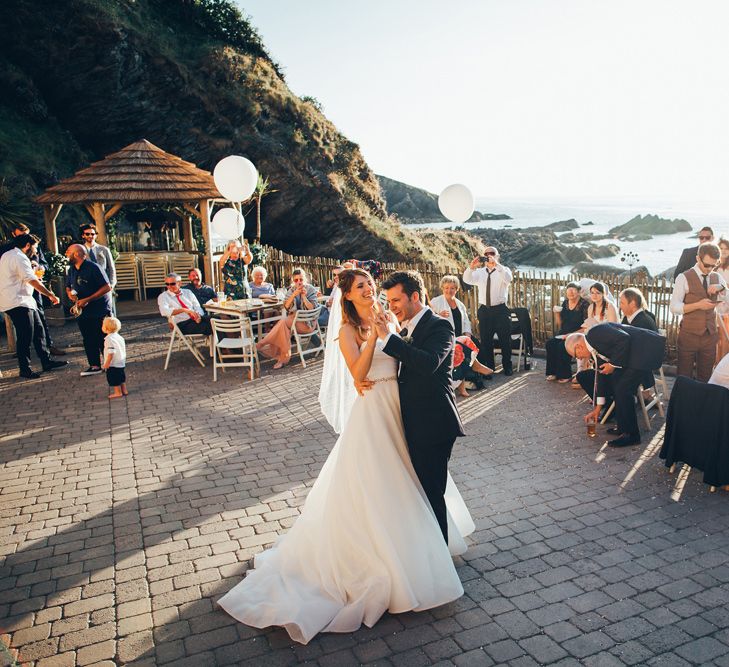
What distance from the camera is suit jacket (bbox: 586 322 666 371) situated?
663 cm

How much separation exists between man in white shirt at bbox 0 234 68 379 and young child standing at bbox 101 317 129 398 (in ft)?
5.70

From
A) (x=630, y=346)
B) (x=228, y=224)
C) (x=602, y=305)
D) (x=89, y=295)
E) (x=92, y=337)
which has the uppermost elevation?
(x=228, y=224)

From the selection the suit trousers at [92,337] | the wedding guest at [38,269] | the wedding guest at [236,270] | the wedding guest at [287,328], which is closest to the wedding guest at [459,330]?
the wedding guest at [287,328]

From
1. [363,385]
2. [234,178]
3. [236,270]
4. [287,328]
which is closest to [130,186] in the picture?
[234,178]

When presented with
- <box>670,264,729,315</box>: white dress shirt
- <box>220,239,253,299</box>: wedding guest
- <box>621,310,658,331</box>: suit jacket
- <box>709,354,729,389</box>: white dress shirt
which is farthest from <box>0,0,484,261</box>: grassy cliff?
<box>709,354,729,389</box>: white dress shirt

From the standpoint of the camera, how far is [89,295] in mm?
9703

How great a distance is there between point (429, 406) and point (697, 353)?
17.1ft

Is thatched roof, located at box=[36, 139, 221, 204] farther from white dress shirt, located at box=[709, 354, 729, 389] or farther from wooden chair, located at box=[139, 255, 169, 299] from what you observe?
white dress shirt, located at box=[709, 354, 729, 389]

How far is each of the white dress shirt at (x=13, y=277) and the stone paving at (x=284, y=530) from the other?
221 centimetres

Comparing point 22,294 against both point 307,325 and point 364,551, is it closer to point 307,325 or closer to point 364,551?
point 307,325

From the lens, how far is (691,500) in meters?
5.43

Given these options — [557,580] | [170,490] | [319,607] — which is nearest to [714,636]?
[557,580]

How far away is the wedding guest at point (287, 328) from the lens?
1055 centimetres

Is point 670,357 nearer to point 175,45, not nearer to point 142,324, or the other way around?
point 142,324
